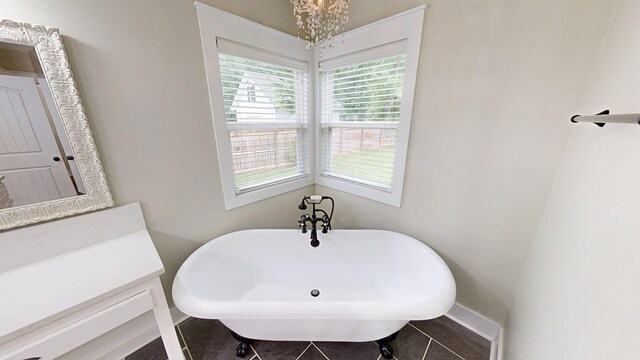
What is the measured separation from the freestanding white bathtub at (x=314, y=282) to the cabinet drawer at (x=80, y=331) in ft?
0.53

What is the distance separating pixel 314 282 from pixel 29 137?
185 cm

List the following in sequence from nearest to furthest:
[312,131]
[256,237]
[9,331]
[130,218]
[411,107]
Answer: [9,331], [130,218], [411,107], [256,237], [312,131]

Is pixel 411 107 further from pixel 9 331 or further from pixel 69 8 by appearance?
pixel 9 331

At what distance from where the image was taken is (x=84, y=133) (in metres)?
1.05

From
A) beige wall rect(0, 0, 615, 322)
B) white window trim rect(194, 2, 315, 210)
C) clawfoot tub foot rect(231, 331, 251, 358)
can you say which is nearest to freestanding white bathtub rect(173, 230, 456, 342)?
clawfoot tub foot rect(231, 331, 251, 358)

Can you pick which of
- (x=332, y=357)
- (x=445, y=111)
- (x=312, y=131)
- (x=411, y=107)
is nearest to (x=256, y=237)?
(x=332, y=357)

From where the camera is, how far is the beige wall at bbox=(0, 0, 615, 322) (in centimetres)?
101

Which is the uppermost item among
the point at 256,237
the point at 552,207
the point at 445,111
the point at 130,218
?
the point at 445,111

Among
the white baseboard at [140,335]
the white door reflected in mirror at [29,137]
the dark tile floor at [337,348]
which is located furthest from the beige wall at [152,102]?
the dark tile floor at [337,348]

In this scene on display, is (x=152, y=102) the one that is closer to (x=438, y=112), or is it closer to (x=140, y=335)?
(x=140, y=335)

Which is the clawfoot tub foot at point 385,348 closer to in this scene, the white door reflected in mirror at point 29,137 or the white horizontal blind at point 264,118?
the white horizontal blind at point 264,118

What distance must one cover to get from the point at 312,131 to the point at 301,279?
137cm

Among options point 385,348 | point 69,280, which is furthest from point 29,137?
point 385,348

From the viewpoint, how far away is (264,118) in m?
1.78
